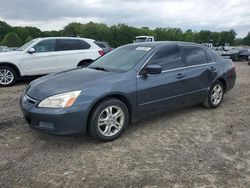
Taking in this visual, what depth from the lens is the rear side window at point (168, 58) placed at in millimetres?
5198

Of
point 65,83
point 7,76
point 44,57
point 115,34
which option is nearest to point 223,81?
point 65,83

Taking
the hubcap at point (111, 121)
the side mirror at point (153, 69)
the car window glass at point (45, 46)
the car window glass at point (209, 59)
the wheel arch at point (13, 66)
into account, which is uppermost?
the car window glass at point (45, 46)

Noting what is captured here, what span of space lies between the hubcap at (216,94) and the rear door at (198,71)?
0.34 metres

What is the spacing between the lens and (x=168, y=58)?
542 centimetres

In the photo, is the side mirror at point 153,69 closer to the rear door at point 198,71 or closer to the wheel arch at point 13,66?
the rear door at point 198,71

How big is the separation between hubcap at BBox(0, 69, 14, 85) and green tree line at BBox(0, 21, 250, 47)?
69.5 m

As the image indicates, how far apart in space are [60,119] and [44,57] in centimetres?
619

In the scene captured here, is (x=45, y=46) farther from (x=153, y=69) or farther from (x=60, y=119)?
(x=60, y=119)

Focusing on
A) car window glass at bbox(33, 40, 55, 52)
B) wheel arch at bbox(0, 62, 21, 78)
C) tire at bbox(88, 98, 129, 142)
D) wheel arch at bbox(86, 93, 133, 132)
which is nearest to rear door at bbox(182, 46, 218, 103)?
wheel arch at bbox(86, 93, 133, 132)

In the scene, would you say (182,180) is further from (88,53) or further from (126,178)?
(88,53)

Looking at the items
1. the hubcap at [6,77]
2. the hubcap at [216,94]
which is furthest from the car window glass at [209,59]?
the hubcap at [6,77]

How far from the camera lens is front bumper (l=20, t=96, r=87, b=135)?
4016 mm

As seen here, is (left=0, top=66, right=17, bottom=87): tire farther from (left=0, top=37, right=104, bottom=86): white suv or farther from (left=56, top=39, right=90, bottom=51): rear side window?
(left=56, top=39, right=90, bottom=51): rear side window

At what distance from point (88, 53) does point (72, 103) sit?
6.57 m
